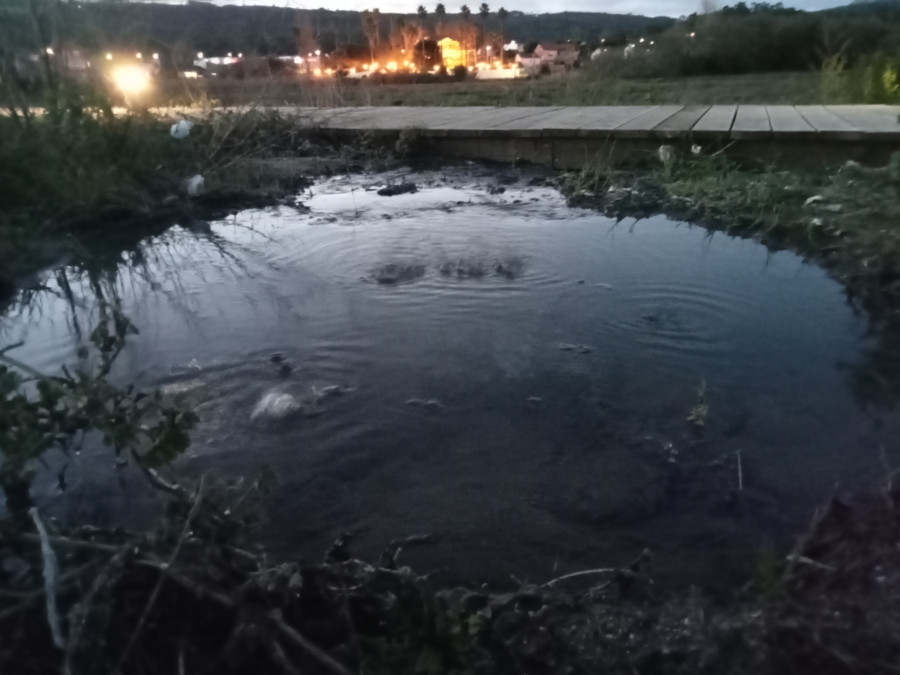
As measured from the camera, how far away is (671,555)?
5.93 feet

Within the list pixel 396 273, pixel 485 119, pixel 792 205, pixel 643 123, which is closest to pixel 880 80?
pixel 643 123

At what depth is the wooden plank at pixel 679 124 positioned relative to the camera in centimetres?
603

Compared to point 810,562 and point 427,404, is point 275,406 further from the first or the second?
point 810,562

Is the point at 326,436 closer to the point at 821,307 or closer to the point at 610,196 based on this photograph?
the point at 821,307

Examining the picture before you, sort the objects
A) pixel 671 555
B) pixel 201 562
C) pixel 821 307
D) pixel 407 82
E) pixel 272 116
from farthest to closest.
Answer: pixel 407 82
pixel 272 116
pixel 821 307
pixel 671 555
pixel 201 562

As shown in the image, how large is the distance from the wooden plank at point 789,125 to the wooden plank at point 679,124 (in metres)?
0.62

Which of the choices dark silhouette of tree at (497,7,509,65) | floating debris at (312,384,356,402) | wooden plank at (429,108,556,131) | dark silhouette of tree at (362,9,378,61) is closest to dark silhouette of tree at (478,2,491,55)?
dark silhouette of tree at (497,7,509,65)

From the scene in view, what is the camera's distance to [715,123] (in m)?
6.36

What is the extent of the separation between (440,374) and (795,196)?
123 inches

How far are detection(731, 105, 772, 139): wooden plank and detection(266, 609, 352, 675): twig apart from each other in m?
5.45

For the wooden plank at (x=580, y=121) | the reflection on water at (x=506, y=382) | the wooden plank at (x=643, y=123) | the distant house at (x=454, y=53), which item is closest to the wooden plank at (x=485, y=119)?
the wooden plank at (x=580, y=121)

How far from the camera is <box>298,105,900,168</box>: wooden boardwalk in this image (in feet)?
18.4

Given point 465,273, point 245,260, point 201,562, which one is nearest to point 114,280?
point 245,260

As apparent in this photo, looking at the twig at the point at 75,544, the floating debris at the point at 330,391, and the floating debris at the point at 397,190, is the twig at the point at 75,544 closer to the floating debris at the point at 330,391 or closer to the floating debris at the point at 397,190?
the floating debris at the point at 330,391
